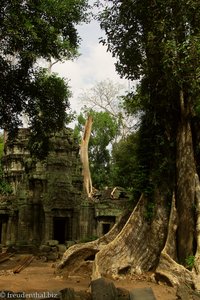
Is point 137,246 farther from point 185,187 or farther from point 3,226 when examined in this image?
point 3,226

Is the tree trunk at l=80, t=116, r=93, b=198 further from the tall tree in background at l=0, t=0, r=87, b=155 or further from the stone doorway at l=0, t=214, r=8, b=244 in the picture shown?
the tall tree in background at l=0, t=0, r=87, b=155

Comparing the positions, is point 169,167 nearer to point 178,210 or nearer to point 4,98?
point 178,210

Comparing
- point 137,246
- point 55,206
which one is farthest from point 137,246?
point 55,206

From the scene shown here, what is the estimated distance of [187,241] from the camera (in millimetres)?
7980

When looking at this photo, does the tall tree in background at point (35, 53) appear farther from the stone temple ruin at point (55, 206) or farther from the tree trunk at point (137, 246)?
the stone temple ruin at point (55, 206)

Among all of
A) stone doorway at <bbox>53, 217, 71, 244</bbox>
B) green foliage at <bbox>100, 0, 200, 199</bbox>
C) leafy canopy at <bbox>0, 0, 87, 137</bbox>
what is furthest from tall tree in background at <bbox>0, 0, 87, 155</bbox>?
stone doorway at <bbox>53, 217, 71, 244</bbox>

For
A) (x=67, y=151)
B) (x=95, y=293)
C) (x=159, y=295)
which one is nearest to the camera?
(x=95, y=293)

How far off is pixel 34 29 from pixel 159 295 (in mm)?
6564

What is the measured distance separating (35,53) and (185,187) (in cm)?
515

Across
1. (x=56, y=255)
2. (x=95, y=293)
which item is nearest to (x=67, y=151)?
(x=56, y=255)

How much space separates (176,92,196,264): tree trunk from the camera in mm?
8008

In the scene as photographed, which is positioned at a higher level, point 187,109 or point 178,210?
point 187,109

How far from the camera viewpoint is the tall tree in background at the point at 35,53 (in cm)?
860

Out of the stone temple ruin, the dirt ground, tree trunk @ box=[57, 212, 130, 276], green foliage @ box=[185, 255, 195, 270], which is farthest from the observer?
the stone temple ruin
